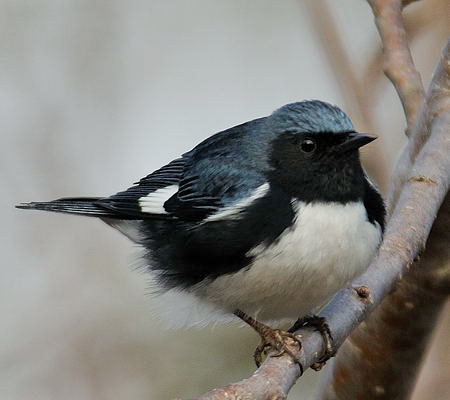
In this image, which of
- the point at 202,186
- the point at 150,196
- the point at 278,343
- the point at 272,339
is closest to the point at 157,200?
the point at 150,196

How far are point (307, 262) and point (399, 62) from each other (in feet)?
3.73

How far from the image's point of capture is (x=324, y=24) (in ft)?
13.5

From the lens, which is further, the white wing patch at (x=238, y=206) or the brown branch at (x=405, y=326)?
the brown branch at (x=405, y=326)

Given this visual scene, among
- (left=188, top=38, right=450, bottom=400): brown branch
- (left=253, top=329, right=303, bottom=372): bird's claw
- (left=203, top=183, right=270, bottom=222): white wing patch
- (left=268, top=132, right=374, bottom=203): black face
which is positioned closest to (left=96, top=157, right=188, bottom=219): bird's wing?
(left=203, top=183, right=270, bottom=222): white wing patch

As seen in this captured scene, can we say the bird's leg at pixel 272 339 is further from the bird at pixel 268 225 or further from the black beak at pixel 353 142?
the black beak at pixel 353 142

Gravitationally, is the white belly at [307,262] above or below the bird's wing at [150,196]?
below

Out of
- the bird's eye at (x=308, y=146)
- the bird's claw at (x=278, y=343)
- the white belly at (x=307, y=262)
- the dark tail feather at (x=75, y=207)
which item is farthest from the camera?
the dark tail feather at (x=75, y=207)

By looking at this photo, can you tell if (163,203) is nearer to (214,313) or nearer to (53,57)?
(214,313)

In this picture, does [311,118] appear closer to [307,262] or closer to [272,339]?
[307,262]

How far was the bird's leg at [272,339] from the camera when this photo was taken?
2.55 m

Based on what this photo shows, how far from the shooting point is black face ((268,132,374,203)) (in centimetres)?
297

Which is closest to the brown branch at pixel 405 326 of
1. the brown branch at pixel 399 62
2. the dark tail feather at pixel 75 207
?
the brown branch at pixel 399 62

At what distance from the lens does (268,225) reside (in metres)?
2.87

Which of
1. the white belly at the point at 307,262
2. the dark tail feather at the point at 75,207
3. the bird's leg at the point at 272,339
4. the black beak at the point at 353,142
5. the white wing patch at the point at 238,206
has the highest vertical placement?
the dark tail feather at the point at 75,207
